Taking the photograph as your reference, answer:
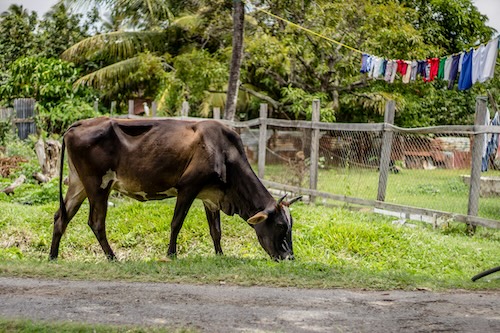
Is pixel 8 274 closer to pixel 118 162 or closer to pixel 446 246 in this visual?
pixel 118 162

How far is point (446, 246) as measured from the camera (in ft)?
32.8

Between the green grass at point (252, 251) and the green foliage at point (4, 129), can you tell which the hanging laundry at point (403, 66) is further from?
the green foliage at point (4, 129)

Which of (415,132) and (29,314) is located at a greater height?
(415,132)

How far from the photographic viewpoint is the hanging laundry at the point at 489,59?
1093cm

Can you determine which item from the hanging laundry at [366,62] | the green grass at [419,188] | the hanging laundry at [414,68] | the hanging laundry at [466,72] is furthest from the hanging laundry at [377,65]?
the hanging laundry at [466,72]

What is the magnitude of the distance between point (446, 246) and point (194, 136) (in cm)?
392

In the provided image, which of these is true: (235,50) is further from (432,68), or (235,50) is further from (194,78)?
(194,78)

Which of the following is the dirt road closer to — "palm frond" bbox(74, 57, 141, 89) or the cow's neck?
the cow's neck

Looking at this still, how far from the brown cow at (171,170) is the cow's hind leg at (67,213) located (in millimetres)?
13

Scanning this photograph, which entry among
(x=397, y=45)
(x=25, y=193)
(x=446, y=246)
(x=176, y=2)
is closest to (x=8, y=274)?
(x=446, y=246)

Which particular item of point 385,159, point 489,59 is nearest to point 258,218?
point 385,159

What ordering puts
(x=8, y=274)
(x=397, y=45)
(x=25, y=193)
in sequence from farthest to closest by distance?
(x=397, y=45), (x=25, y=193), (x=8, y=274)

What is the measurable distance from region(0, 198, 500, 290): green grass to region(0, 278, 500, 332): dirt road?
443mm

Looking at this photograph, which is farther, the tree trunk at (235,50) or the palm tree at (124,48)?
the palm tree at (124,48)
